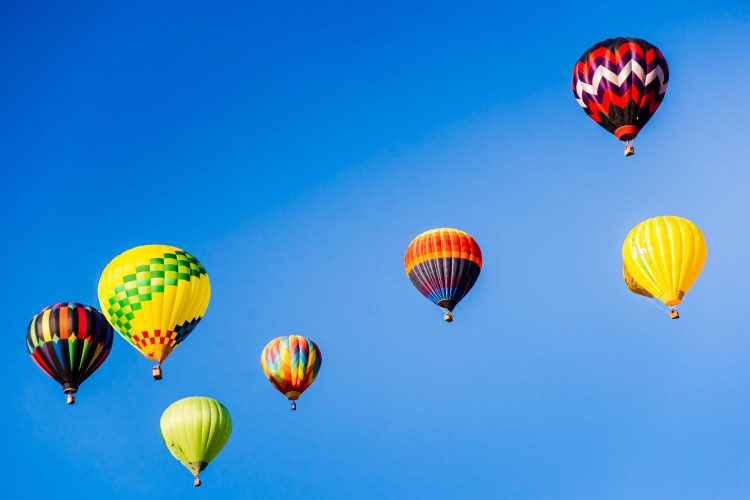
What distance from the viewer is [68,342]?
143 feet

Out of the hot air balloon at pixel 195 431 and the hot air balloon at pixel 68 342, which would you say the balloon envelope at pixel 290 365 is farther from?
the hot air balloon at pixel 68 342

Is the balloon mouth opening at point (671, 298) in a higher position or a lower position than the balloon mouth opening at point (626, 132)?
lower

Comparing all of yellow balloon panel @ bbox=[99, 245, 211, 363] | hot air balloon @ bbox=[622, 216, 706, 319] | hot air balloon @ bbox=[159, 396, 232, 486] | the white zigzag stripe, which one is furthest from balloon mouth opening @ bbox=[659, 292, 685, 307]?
hot air balloon @ bbox=[159, 396, 232, 486]

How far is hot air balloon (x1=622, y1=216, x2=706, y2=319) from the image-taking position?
140 ft

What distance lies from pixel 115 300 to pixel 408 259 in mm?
9812

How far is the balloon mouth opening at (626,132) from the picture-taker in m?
42.7

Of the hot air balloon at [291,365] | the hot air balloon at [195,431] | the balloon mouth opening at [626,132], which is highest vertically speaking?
the balloon mouth opening at [626,132]

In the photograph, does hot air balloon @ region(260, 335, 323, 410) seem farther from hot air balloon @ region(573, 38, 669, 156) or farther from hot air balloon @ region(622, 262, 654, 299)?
hot air balloon @ region(573, 38, 669, 156)

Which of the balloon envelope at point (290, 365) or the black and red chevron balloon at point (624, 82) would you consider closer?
the black and red chevron balloon at point (624, 82)

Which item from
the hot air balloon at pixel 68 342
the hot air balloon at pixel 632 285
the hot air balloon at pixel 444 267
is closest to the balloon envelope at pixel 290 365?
the hot air balloon at pixel 444 267

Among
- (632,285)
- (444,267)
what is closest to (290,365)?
(444,267)

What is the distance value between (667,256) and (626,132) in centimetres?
365

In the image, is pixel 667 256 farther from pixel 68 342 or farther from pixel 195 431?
pixel 68 342

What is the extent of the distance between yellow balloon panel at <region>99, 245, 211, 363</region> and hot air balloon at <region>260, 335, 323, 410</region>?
24.6 ft
